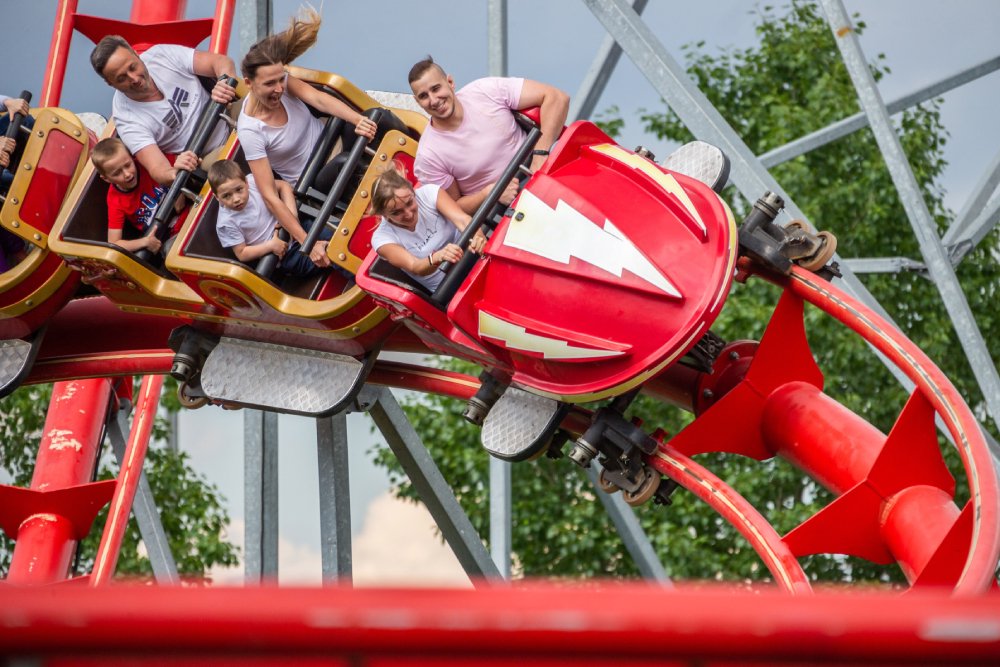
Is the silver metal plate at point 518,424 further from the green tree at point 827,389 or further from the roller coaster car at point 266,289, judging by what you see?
the green tree at point 827,389

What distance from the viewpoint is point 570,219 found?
308cm

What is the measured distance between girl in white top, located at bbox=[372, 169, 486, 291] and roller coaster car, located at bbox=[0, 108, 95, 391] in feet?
4.22

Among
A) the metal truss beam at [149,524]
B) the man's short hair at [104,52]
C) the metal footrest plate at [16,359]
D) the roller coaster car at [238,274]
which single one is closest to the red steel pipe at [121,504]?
the metal truss beam at [149,524]

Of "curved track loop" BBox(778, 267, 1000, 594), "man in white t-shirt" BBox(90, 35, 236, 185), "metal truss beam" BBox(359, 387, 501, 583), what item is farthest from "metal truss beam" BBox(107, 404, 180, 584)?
"curved track loop" BBox(778, 267, 1000, 594)

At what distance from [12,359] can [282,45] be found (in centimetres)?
157

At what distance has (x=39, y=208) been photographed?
410 centimetres

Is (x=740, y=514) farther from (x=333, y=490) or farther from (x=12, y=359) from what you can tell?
(x=12, y=359)

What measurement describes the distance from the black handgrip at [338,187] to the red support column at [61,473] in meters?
1.52

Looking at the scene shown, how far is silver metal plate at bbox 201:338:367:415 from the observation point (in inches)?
157

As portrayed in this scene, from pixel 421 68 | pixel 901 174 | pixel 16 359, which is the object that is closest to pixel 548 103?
pixel 421 68

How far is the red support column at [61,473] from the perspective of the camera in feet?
14.9

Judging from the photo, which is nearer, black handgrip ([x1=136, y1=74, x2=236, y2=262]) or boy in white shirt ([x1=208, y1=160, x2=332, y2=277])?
boy in white shirt ([x1=208, y1=160, x2=332, y2=277])

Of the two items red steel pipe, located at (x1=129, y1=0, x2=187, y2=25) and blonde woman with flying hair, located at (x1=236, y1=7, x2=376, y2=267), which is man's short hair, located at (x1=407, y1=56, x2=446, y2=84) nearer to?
blonde woman with flying hair, located at (x1=236, y1=7, x2=376, y2=267)

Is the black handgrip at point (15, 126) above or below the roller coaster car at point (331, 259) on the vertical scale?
above
